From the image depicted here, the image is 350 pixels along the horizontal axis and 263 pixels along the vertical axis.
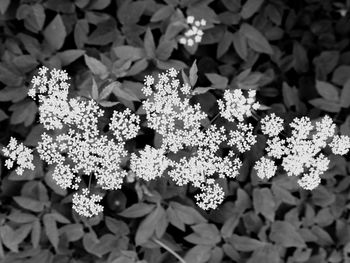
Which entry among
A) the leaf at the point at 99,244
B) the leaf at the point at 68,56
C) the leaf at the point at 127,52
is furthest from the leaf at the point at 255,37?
the leaf at the point at 99,244

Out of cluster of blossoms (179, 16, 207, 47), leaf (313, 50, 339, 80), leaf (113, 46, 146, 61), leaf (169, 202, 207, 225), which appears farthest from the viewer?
leaf (313, 50, 339, 80)

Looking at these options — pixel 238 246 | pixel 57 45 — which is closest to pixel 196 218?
pixel 238 246

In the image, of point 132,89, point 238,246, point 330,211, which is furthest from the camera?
point 330,211

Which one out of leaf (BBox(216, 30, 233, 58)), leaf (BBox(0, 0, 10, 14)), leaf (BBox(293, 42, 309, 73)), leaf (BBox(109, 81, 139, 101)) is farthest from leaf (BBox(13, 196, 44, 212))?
leaf (BBox(293, 42, 309, 73))

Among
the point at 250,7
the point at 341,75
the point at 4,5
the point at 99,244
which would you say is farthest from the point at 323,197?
the point at 4,5

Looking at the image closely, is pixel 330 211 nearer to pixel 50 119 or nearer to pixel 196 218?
pixel 196 218

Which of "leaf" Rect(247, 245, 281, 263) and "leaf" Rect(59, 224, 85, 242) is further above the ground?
"leaf" Rect(247, 245, 281, 263)

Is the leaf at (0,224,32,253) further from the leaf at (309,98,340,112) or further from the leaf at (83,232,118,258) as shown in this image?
the leaf at (309,98,340,112)
